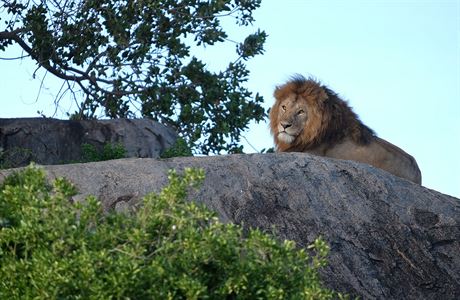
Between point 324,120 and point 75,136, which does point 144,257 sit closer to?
point 324,120

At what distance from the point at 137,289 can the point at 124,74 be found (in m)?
8.11

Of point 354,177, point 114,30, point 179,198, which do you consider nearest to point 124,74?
point 114,30

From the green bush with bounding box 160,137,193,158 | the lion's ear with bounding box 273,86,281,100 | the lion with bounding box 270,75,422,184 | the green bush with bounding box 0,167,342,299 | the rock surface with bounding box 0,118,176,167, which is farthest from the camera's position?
the rock surface with bounding box 0,118,176,167

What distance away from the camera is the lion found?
12.0 meters

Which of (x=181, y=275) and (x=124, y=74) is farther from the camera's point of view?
(x=124, y=74)

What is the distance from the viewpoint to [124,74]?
13.3m

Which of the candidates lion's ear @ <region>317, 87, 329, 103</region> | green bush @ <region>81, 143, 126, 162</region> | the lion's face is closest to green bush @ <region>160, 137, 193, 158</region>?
green bush @ <region>81, 143, 126, 162</region>

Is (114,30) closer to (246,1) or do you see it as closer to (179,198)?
(246,1)

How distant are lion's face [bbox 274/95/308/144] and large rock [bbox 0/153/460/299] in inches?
108

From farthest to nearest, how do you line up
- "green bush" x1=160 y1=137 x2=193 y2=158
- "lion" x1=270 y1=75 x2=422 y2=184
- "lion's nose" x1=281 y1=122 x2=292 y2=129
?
"lion's nose" x1=281 y1=122 x2=292 y2=129 < "green bush" x1=160 y1=137 x2=193 y2=158 < "lion" x1=270 y1=75 x2=422 y2=184

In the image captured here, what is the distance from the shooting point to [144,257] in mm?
5445

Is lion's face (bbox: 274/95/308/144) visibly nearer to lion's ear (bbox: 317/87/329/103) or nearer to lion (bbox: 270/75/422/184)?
lion (bbox: 270/75/422/184)

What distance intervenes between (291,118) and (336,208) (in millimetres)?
3396

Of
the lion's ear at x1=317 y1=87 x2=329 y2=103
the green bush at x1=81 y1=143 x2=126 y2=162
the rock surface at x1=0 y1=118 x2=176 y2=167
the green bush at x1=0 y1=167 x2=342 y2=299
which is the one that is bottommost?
the green bush at x1=0 y1=167 x2=342 y2=299
